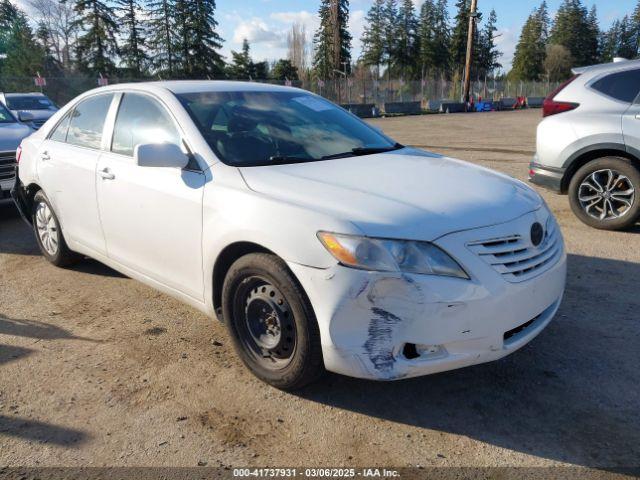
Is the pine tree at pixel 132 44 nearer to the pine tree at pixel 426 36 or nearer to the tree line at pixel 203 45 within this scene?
the tree line at pixel 203 45

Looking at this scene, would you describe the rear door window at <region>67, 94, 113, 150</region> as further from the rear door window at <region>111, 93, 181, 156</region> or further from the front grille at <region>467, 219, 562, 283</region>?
the front grille at <region>467, 219, 562, 283</region>

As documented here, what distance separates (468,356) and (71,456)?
1.93 metres

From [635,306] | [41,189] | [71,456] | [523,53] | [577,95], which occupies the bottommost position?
[71,456]

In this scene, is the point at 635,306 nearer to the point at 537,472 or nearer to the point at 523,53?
the point at 537,472

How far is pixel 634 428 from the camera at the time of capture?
2604mm

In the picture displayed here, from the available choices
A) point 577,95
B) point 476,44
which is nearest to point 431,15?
point 476,44

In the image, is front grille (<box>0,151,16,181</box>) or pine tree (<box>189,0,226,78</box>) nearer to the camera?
front grille (<box>0,151,16,181</box>)

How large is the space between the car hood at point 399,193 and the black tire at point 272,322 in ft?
1.33

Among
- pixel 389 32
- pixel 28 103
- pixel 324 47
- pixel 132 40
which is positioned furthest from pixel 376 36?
pixel 28 103

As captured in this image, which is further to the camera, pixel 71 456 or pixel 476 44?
pixel 476 44

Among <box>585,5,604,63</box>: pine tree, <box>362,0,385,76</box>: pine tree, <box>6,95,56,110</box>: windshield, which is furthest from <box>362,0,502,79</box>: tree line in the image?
<box>6,95,56,110</box>: windshield

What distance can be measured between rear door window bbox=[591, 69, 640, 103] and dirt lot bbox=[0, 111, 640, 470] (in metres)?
2.61

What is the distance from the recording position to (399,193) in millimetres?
2836

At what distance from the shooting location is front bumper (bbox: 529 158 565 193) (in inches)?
238
